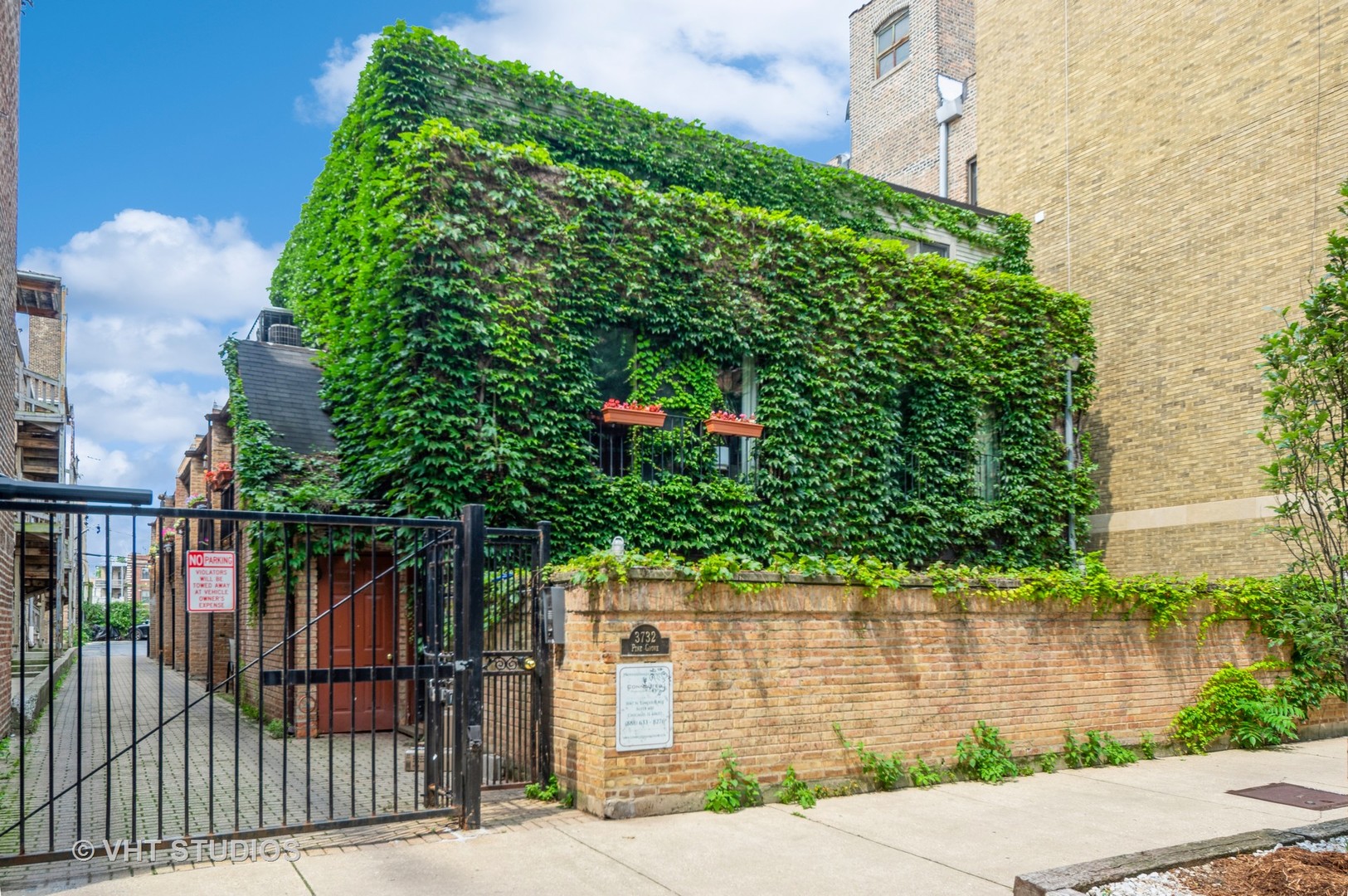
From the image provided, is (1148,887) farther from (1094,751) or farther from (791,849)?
(1094,751)

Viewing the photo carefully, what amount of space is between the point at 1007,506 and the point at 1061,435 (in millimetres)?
1886

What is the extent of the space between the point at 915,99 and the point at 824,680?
70.4 feet

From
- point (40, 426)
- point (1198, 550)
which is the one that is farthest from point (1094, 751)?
point (40, 426)

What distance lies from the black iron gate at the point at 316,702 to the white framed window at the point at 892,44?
21.0 m

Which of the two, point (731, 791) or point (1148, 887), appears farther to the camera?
point (731, 791)

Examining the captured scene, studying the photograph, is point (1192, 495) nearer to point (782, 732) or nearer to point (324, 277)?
point (782, 732)

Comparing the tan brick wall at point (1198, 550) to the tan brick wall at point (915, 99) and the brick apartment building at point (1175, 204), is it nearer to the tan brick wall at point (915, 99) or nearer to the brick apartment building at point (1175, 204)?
the brick apartment building at point (1175, 204)

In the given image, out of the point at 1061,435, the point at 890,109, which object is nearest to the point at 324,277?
the point at 1061,435

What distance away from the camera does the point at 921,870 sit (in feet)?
20.8

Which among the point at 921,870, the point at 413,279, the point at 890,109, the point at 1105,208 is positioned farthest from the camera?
the point at 890,109

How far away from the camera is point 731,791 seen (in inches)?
313

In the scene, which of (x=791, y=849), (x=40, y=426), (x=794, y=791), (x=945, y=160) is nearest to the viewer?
(x=791, y=849)

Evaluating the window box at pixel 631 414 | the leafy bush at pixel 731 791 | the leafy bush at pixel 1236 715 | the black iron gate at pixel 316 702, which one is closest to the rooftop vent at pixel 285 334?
the black iron gate at pixel 316 702

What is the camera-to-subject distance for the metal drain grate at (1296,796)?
838 cm
